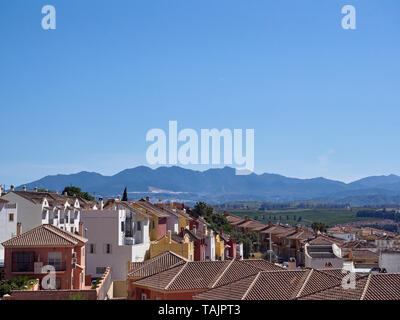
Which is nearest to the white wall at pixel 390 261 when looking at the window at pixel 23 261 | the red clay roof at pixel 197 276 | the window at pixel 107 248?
the red clay roof at pixel 197 276

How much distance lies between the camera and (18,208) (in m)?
33.7

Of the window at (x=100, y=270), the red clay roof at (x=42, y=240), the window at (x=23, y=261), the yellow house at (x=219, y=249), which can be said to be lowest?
the yellow house at (x=219, y=249)

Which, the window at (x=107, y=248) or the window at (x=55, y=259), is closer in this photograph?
the window at (x=55, y=259)

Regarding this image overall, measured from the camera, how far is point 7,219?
3262 centimetres

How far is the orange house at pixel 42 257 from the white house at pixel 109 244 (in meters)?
5.37

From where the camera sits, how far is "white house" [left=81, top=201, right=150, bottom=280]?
30.2m

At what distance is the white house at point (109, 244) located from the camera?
3023 cm

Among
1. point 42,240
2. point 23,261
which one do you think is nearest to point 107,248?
point 42,240

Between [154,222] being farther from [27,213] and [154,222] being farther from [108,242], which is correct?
[27,213]

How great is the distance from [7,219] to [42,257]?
9.32 metres

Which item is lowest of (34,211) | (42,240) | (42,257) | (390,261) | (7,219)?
(390,261)

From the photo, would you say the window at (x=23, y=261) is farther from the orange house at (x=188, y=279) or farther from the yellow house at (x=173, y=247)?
the yellow house at (x=173, y=247)

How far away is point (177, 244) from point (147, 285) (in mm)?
10755

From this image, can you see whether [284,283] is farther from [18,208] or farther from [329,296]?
[18,208]
